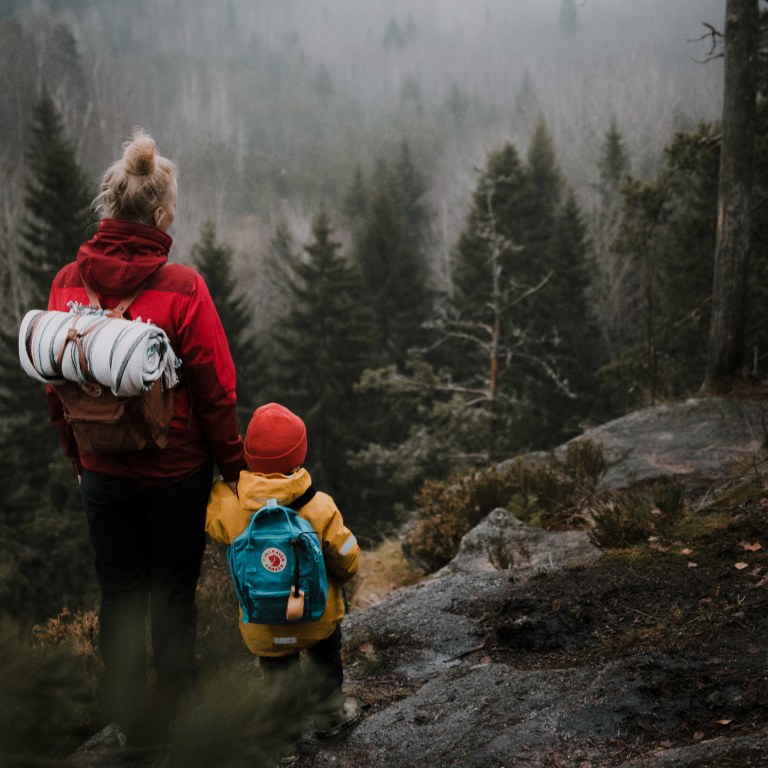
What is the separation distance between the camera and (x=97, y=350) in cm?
220

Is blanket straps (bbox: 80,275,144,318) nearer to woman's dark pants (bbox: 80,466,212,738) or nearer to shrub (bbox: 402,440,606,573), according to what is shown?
woman's dark pants (bbox: 80,466,212,738)

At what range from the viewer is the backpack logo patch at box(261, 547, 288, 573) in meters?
2.42

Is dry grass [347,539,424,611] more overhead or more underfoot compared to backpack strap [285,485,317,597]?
more underfoot

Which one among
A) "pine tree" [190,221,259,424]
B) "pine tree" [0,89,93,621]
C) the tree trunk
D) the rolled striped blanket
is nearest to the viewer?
the rolled striped blanket

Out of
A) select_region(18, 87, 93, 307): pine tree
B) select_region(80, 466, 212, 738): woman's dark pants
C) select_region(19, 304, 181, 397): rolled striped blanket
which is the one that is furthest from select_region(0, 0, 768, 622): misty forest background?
select_region(19, 304, 181, 397): rolled striped blanket

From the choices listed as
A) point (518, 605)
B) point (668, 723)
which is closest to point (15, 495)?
point (518, 605)

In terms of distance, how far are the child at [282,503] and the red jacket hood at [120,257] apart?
2.00ft

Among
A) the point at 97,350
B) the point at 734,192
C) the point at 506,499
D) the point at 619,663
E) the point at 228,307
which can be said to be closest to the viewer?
the point at 97,350

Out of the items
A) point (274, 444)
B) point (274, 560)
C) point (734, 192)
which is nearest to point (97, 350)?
point (274, 444)

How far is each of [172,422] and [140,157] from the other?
0.89m

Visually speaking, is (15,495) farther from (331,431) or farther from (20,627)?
(20,627)

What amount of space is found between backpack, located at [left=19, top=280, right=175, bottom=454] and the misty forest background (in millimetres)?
571

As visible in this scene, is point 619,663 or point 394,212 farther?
point 394,212

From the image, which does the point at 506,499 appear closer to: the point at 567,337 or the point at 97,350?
the point at 97,350
